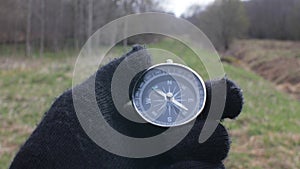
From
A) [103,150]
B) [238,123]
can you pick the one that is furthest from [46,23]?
[103,150]

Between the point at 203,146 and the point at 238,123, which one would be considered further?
the point at 238,123

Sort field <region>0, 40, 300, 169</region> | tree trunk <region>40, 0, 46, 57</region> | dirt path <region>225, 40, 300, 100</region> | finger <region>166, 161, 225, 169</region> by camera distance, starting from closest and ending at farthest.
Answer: finger <region>166, 161, 225, 169</region> → field <region>0, 40, 300, 169</region> → dirt path <region>225, 40, 300, 100</region> → tree trunk <region>40, 0, 46, 57</region>

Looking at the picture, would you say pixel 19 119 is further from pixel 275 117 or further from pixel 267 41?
pixel 267 41

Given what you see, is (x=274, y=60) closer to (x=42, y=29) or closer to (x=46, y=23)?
(x=46, y=23)

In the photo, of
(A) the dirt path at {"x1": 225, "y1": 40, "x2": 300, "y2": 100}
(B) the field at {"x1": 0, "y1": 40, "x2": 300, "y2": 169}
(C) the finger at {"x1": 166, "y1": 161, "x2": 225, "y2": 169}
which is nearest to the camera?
(C) the finger at {"x1": 166, "y1": 161, "x2": 225, "y2": 169}

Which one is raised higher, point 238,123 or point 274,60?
point 238,123

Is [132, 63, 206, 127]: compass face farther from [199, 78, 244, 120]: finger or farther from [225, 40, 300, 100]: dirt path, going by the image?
[225, 40, 300, 100]: dirt path

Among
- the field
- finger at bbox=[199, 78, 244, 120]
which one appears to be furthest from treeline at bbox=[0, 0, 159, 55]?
finger at bbox=[199, 78, 244, 120]

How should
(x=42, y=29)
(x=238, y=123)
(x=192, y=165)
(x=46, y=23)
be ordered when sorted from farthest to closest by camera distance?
(x=42, y=29)
(x=46, y=23)
(x=238, y=123)
(x=192, y=165)
